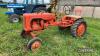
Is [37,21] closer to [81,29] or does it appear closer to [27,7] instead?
[81,29]

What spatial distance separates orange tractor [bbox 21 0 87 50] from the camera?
27.7ft

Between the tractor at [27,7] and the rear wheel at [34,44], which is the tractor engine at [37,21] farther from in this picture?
the tractor at [27,7]

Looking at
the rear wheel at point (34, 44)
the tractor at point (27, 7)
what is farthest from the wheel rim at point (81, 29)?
the tractor at point (27, 7)

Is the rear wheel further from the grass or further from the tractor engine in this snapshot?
the tractor engine

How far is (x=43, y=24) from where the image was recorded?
9164mm

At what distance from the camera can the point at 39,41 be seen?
8.34 m

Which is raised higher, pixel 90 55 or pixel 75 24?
pixel 75 24

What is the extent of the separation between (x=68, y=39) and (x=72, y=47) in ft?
3.10

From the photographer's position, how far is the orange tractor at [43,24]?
8430 mm

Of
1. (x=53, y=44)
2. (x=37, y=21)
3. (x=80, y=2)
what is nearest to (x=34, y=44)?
(x=53, y=44)

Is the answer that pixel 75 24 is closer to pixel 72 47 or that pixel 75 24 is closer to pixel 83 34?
pixel 83 34

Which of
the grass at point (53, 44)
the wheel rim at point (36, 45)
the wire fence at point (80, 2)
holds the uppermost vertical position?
the wire fence at point (80, 2)

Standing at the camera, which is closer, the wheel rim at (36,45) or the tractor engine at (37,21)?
the wheel rim at (36,45)

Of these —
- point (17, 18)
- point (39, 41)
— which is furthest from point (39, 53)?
point (17, 18)
